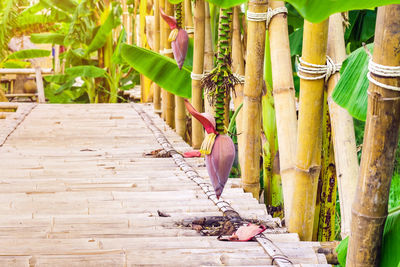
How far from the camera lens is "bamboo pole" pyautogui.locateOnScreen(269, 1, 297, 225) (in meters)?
1.32

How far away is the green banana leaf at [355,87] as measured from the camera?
3.20ft

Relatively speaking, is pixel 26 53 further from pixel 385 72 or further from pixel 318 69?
pixel 385 72

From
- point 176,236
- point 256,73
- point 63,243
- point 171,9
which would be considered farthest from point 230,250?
point 171,9

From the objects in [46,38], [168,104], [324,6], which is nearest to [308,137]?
[324,6]

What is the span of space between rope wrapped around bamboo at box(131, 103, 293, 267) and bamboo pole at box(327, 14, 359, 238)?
18cm

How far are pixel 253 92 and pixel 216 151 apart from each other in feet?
1.51

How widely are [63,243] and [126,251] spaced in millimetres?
133

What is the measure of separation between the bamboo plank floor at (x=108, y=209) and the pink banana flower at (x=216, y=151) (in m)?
0.14

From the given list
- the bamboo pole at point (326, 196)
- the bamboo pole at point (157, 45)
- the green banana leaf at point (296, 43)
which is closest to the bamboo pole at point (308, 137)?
the bamboo pole at point (326, 196)

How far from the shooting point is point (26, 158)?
79.5 inches

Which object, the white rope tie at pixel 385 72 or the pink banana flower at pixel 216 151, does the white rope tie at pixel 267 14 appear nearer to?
the pink banana flower at pixel 216 151

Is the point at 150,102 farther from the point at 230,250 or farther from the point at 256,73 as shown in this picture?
the point at 230,250

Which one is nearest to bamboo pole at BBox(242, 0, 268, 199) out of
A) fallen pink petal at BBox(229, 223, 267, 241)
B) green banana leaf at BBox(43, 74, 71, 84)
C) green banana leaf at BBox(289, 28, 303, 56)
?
fallen pink petal at BBox(229, 223, 267, 241)

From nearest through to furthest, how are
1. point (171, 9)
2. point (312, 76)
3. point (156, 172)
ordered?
1. point (312, 76)
2. point (156, 172)
3. point (171, 9)
